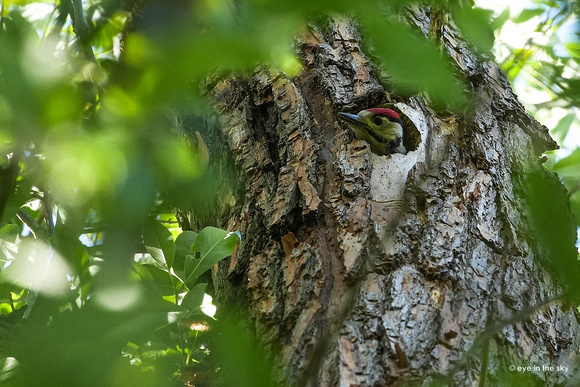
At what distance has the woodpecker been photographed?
7.63ft

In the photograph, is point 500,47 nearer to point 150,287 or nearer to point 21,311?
point 150,287

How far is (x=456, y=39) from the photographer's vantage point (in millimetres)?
2586

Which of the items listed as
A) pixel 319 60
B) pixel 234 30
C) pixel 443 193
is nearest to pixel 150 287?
pixel 234 30

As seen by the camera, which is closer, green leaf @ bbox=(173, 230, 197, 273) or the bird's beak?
green leaf @ bbox=(173, 230, 197, 273)

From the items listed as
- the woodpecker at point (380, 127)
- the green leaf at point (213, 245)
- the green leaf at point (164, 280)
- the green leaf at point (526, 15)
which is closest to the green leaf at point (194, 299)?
the green leaf at point (213, 245)

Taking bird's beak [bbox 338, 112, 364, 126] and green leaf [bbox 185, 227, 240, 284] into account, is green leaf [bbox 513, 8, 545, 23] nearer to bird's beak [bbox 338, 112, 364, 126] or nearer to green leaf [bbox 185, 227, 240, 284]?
bird's beak [bbox 338, 112, 364, 126]

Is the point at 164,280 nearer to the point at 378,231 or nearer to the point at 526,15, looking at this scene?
the point at 378,231

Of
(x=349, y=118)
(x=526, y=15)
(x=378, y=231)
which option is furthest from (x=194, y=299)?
(x=526, y=15)

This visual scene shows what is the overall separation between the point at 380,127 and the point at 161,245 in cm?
116

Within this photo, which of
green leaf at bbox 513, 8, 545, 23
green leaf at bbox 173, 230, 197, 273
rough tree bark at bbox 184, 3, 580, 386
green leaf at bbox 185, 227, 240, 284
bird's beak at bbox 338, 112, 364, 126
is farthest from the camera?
green leaf at bbox 513, 8, 545, 23

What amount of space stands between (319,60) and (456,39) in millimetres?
632

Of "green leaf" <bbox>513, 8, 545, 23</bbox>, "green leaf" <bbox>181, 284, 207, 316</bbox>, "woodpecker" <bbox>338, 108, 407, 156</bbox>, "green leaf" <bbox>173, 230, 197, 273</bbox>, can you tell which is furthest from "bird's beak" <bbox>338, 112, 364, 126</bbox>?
"green leaf" <bbox>513, 8, 545, 23</bbox>

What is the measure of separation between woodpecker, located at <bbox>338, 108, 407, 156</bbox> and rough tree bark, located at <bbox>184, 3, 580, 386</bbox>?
0.06m

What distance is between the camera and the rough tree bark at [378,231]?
1.54 m
